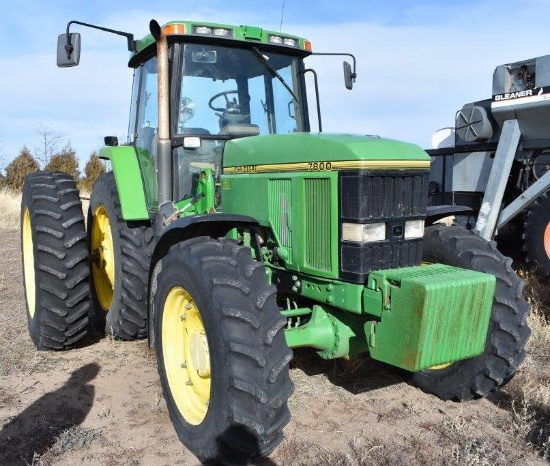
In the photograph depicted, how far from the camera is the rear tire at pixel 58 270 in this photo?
4598 mm

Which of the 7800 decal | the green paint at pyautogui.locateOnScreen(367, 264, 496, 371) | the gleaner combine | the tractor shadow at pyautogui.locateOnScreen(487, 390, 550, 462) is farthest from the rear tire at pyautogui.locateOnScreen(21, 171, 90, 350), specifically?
the gleaner combine

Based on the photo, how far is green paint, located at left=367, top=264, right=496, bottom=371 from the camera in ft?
9.41

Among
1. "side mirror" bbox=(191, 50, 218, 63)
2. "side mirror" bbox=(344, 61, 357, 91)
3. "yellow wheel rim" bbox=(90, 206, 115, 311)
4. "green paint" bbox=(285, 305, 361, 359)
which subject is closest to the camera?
"green paint" bbox=(285, 305, 361, 359)

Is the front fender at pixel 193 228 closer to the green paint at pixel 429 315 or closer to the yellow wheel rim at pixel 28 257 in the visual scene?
the green paint at pixel 429 315

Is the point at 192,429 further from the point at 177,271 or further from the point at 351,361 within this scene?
the point at 351,361

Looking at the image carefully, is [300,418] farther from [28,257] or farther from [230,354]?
[28,257]

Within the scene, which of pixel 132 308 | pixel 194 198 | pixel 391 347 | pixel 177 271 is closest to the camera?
pixel 391 347

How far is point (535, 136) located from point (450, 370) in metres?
4.53

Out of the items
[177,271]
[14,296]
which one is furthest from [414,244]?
[14,296]

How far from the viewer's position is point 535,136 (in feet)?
24.0

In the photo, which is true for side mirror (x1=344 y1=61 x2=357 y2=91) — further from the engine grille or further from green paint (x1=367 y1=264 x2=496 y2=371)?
green paint (x1=367 y1=264 x2=496 y2=371)

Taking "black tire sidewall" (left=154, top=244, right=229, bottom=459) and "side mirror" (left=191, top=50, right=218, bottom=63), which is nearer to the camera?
"black tire sidewall" (left=154, top=244, right=229, bottom=459)

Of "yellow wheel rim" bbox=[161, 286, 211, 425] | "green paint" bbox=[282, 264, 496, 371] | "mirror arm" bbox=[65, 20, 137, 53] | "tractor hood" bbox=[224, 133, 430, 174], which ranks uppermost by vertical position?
"mirror arm" bbox=[65, 20, 137, 53]

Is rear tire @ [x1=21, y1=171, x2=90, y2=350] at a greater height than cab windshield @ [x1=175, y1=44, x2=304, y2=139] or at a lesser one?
A: lesser
